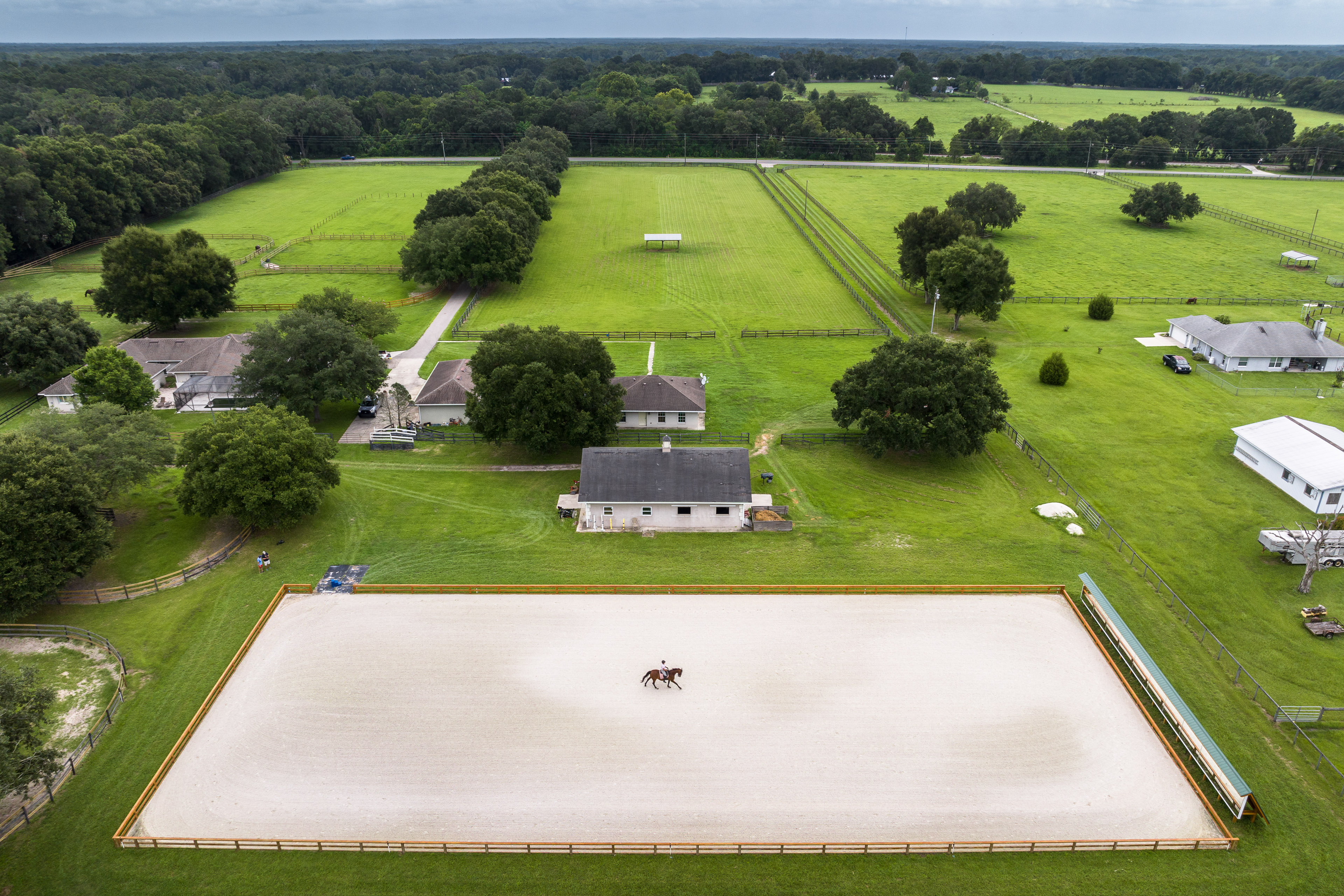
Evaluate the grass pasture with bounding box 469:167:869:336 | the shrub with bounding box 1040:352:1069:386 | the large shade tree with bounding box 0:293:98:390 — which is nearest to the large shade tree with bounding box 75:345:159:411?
the large shade tree with bounding box 0:293:98:390

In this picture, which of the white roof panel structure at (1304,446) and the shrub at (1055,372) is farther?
the shrub at (1055,372)

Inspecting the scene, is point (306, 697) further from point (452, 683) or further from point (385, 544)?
point (385, 544)

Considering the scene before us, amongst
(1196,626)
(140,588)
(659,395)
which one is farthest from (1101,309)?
(140,588)

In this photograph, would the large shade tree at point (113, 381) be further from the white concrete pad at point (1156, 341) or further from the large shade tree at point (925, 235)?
the white concrete pad at point (1156, 341)

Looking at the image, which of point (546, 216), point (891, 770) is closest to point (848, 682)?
point (891, 770)

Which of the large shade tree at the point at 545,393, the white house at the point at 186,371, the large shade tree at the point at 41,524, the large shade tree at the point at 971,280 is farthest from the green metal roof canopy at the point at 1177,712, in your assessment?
the white house at the point at 186,371

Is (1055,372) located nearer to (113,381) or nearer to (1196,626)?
(1196,626)

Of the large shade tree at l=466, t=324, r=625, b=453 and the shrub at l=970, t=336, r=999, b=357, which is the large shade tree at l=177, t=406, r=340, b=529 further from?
the shrub at l=970, t=336, r=999, b=357
